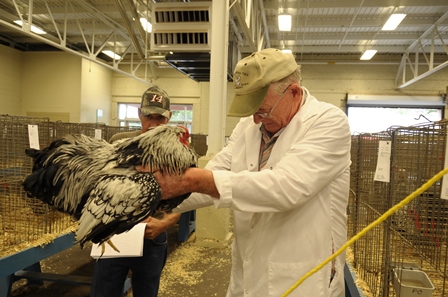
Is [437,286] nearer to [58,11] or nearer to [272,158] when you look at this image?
[272,158]

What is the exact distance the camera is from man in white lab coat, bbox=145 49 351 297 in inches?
46.6

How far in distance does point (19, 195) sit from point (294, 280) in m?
3.11

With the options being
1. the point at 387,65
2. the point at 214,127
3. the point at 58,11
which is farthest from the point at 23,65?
the point at 387,65

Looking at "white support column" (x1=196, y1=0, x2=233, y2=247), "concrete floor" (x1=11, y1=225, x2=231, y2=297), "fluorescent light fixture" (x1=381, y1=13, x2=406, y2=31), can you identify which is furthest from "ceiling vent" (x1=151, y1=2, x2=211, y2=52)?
"fluorescent light fixture" (x1=381, y1=13, x2=406, y2=31)

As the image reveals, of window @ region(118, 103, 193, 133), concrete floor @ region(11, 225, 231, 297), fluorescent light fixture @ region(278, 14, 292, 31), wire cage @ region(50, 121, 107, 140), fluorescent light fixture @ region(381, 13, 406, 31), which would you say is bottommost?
concrete floor @ region(11, 225, 231, 297)

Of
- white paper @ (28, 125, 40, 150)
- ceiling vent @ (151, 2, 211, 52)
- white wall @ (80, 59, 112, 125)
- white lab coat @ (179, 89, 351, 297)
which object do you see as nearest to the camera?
white lab coat @ (179, 89, 351, 297)

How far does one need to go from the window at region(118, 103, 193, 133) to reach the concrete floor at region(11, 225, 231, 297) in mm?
9229

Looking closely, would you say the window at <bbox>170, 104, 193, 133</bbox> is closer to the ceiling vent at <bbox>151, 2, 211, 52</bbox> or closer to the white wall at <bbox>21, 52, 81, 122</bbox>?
the white wall at <bbox>21, 52, 81, 122</bbox>

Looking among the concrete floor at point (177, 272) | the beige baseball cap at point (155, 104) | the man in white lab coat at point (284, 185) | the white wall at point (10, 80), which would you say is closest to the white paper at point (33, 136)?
Answer: the beige baseball cap at point (155, 104)

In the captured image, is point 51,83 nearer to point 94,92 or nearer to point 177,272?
point 94,92

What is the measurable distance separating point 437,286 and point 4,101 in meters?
Answer: 13.9

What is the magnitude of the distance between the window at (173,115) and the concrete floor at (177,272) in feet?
30.3

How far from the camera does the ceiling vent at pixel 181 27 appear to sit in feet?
18.5

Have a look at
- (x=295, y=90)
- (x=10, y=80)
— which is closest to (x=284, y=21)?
(x=295, y=90)
